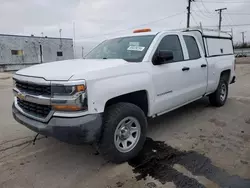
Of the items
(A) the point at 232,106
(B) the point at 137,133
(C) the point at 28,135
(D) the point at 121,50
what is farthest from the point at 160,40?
(A) the point at 232,106

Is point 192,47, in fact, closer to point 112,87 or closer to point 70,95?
point 112,87

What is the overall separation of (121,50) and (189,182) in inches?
94.8

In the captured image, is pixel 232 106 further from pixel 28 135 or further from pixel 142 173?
pixel 28 135

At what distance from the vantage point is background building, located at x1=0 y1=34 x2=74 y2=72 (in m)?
29.9

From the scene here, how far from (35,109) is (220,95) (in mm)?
4845

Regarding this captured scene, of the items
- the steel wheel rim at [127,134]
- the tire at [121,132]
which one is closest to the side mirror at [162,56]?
the tire at [121,132]

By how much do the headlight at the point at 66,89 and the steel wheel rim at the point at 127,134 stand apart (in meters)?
0.80

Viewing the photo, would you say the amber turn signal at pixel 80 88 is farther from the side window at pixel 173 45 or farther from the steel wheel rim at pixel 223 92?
the steel wheel rim at pixel 223 92

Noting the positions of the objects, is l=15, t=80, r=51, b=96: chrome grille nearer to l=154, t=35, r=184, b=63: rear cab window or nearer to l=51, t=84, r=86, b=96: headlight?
l=51, t=84, r=86, b=96: headlight

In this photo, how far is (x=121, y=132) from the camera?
3.21 meters

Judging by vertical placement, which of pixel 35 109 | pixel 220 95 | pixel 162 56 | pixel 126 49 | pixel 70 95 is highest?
pixel 126 49

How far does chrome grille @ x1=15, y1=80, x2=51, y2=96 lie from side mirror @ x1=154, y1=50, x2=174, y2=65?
1756 mm

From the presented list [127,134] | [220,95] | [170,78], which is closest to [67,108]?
[127,134]

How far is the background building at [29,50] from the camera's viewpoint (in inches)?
1178
